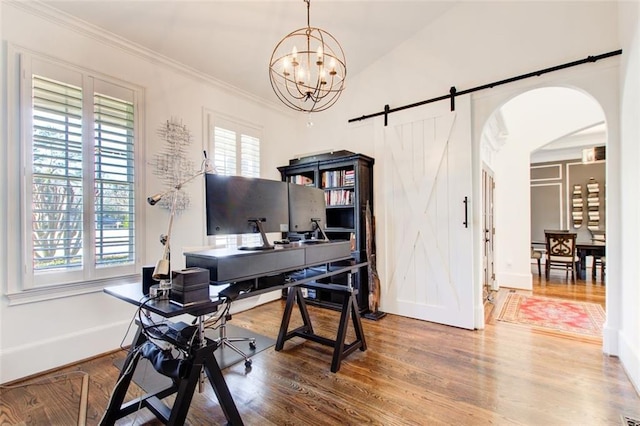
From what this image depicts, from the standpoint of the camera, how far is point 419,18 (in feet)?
11.3

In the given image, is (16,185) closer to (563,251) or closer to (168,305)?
(168,305)

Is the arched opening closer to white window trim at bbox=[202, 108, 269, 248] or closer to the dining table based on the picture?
the dining table

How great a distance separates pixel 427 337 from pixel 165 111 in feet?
11.9

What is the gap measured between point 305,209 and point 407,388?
4.97 ft

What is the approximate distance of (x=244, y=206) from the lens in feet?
6.33

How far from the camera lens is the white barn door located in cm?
331

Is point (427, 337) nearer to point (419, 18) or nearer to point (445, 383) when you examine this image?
point (445, 383)

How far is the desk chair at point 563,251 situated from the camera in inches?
216

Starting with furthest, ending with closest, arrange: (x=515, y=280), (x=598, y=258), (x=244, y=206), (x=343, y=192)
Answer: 1. (x=598, y=258)
2. (x=515, y=280)
3. (x=343, y=192)
4. (x=244, y=206)

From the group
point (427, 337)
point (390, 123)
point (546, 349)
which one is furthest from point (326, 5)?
point (546, 349)

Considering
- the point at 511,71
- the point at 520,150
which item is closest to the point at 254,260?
the point at 511,71

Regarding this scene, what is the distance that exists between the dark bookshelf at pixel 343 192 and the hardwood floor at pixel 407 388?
1.13 meters

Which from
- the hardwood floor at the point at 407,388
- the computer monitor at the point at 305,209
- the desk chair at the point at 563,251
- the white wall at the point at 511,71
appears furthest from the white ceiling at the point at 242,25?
the desk chair at the point at 563,251

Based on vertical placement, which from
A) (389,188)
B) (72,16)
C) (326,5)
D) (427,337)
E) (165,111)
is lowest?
(427,337)
